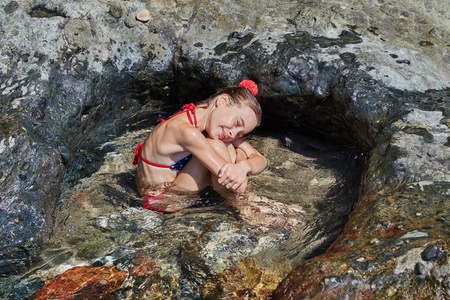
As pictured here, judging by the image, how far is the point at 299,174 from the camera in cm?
415

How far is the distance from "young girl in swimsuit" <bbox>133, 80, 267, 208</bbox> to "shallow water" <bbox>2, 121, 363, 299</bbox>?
18 cm

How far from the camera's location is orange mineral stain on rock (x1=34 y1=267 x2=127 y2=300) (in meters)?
2.69

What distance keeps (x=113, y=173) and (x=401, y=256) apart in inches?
103

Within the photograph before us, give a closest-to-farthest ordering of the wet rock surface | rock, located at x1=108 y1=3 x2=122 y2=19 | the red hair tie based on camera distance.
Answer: the wet rock surface, the red hair tie, rock, located at x1=108 y1=3 x2=122 y2=19

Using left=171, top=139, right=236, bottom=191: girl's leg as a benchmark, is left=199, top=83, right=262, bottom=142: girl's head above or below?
above

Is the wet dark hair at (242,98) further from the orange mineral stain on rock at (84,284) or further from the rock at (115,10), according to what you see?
the orange mineral stain on rock at (84,284)

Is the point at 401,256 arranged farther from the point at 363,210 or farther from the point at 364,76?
the point at 364,76

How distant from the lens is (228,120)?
3.58m

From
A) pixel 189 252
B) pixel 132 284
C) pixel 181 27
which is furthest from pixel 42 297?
pixel 181 27

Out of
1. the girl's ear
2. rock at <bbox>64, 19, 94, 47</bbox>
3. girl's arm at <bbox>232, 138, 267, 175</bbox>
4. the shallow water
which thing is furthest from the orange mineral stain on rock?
rock at <bbox>64, 19, 94, 47</bbox>

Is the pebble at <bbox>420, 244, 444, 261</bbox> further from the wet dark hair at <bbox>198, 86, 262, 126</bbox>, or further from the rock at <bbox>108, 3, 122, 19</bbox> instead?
the rock at <bbox>108, 3, 122, 19</bbox>

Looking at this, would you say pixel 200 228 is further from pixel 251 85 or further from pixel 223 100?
pixel 251 85

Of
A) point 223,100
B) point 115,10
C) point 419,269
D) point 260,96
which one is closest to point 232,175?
point 223,100

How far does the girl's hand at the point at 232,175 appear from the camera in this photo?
3365 mm
